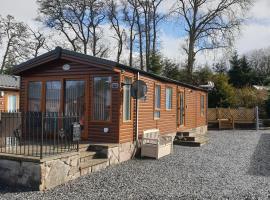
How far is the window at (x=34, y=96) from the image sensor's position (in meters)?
10.7

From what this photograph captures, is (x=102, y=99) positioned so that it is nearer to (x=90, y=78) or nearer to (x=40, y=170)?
(x=90, y=78)

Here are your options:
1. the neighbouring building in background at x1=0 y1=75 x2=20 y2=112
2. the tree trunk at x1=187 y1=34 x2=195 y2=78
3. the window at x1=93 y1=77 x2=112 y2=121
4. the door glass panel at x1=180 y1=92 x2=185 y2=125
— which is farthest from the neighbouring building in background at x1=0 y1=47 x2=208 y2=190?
the tree trunk at x1=187 y1=34 x2=195 y2=78

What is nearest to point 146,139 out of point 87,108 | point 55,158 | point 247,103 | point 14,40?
point 87,108

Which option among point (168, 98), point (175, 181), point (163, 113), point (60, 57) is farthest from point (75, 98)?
point (168, 98)

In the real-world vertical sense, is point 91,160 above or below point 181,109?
below

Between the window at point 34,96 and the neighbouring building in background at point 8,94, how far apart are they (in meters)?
6.66

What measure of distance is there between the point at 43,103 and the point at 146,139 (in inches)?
132

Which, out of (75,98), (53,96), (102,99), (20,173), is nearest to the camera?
(20,173)

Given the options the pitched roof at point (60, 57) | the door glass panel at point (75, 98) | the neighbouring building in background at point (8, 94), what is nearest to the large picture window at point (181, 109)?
the pitched roof at point (60, 57)

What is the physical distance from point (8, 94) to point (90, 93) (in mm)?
9421

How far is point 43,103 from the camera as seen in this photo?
10578mm

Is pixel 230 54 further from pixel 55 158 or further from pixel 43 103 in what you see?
pixel 55 158

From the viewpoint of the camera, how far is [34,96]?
10.9 meters

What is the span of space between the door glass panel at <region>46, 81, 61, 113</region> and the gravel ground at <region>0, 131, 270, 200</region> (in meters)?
2.91
